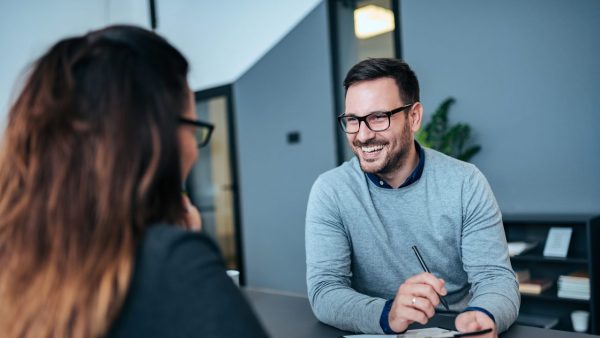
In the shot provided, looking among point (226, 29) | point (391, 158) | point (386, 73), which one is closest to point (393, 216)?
point (391, 158)

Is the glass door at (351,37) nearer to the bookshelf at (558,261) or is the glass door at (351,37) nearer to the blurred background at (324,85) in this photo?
the blurred background at (324,85)

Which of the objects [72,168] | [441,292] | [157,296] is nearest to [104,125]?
[72,168]

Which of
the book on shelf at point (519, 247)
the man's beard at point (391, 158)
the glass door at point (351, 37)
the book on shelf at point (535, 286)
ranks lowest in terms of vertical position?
the book on shelf at point (535, 286)

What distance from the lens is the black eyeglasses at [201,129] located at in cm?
68

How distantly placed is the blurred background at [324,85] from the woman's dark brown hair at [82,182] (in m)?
1.19

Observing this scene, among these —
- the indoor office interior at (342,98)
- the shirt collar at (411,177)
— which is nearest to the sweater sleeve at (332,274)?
the shirt collar at (411,177)

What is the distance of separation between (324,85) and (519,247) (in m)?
1.90

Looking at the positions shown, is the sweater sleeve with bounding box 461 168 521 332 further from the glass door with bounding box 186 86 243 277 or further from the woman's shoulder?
the glass door with bounding box 186 86 243 277

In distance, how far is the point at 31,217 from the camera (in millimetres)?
580

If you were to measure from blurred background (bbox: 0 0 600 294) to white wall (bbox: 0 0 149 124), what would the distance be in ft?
0.04

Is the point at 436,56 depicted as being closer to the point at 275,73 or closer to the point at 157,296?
the point at 275,73

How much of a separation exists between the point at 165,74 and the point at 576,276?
108 inches

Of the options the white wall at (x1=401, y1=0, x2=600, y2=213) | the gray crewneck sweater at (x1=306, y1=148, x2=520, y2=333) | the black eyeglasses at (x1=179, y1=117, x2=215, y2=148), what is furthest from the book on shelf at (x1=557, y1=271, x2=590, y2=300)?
the black eyeglasses at (x1=179, y1=117, x2=215, y2=148)

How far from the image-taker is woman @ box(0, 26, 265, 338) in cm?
56
